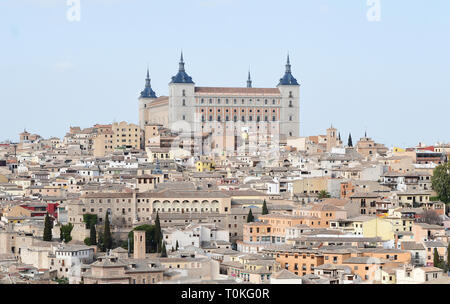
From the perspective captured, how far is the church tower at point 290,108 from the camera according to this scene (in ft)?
193

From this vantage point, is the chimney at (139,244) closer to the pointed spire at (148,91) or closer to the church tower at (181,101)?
the church tower at (181,101)

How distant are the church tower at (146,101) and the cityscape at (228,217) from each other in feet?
45.3

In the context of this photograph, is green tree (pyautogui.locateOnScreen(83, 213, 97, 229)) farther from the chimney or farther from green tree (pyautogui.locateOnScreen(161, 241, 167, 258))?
green tree (pyautogui.locateOnScreen(161, 241, 167, 258))

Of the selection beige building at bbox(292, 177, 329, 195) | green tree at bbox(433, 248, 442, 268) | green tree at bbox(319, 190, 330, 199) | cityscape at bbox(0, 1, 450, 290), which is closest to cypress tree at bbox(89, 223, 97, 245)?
cityscape at bbox(0, 1, 450, 290)

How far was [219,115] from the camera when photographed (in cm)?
A: 5744

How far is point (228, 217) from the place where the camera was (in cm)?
2544

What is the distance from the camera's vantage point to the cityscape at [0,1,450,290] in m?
18.4

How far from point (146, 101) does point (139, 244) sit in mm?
40944

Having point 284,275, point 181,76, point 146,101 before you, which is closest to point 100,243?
point 284,275

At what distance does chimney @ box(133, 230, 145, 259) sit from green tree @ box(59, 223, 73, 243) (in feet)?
8.85

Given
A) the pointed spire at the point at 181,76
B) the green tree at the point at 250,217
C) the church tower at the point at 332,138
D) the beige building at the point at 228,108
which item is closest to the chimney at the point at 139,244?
the green tree at the point at 250,217

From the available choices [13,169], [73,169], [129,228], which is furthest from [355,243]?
[13,169]
